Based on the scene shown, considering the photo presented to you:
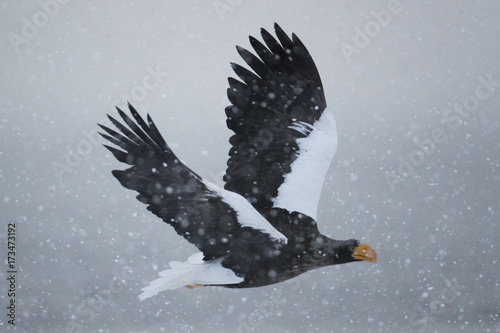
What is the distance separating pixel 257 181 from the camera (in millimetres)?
5887

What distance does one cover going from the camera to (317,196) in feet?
19.3

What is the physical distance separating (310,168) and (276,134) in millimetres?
528

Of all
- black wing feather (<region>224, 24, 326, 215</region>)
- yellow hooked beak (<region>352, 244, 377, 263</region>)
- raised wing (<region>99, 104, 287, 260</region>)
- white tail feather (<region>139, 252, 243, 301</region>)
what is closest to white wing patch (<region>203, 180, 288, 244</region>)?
raised wing (<region>99, 104, 287, 260</region>)

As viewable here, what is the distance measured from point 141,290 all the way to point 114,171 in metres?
1.16

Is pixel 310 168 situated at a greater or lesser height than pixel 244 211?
greater

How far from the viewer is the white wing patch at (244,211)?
4.15m

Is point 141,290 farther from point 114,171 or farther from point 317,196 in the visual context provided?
point 317,196

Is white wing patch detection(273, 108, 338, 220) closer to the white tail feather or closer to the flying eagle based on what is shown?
the flying eagle

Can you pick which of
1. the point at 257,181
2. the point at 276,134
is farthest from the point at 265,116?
the point at 257,181

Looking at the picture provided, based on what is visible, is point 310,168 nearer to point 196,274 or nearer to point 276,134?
point 276,134

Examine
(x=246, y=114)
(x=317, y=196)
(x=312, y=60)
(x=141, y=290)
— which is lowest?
(x=141, y=290)

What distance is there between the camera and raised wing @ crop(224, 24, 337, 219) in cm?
584

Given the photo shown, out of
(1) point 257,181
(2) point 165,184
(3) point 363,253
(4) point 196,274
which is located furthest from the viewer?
(1) point 257,181

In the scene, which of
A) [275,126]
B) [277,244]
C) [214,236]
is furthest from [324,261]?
[275,126]
